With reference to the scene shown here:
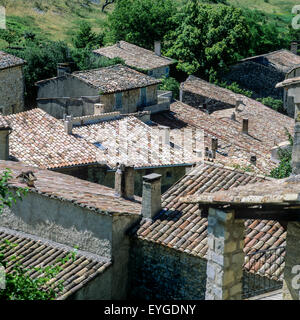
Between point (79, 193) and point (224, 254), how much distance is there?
804cm

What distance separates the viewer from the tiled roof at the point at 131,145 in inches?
969

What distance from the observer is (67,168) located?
23.0 m

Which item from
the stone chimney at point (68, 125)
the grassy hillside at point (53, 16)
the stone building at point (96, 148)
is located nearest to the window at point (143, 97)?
the stone building at point (96, 148)

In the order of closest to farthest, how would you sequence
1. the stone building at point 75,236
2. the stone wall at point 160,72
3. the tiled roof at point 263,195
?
the tiled roof at point 263,195
the stone building at point 75,236
the stone wall at point 160,72

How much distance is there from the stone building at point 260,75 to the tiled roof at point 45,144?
30991mm

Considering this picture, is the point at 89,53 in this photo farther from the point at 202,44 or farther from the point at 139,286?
the point at 139,286

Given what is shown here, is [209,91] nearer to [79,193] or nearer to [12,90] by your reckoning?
[12,90]

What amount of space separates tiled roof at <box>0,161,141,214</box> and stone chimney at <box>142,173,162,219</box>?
0.30 m

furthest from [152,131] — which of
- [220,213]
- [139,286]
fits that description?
[220,213]

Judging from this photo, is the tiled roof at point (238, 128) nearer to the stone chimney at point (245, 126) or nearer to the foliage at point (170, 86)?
the stone chimney at point (245, 126)

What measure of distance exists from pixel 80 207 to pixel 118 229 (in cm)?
99

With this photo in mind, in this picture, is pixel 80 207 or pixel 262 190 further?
pixel 80 207

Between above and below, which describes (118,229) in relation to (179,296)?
above

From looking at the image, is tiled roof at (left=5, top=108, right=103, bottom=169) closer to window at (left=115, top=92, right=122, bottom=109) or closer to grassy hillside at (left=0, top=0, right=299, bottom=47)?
window at (left=115, top=92, right=122, bottom=109)
